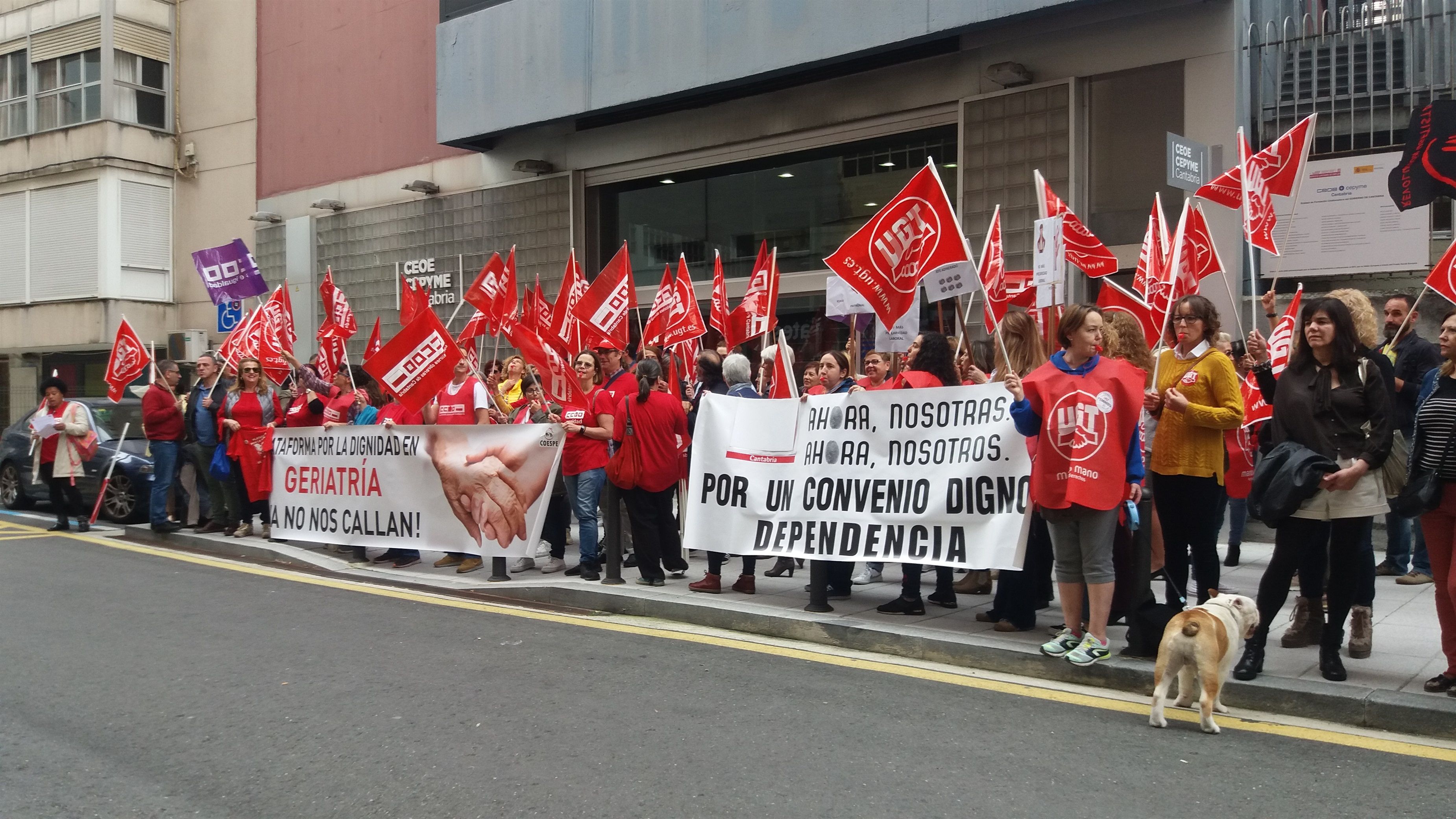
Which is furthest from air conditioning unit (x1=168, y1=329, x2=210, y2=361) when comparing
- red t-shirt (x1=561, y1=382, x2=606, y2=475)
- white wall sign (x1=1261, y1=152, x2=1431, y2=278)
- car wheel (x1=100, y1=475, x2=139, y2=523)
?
white wall sign (x1=1261, y1=152, x2=1431, y2=278)

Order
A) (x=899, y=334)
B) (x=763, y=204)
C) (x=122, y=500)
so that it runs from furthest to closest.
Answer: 1. (x=763, y=204)
2. (x=122, y=500)
3. (x=899, y=334)

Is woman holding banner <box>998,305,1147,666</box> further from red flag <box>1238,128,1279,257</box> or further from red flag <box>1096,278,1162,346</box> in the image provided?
red flag <box>1096,278,1162,346</box>

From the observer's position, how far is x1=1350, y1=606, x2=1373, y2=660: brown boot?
19.6 feet

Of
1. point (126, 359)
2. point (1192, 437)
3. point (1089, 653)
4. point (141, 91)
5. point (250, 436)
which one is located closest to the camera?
point (1089, 653)

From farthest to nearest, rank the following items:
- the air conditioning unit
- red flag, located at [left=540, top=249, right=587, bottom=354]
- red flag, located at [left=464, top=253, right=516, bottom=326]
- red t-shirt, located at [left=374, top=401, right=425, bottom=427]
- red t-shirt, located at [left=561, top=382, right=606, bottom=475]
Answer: the air conditioning unit < red flag, located at [left=464, top=253, right=516, bottom=326] < red flag, located at [left=540, top=249, right=587, bottom=354] < red t-shirt, located at [left=374, top=401, right=425, bottom=427] < red t-shirt, located at [left=561, top=382, right=606, bottom=475]

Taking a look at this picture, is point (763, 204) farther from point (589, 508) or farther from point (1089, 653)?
point (1089, 653)

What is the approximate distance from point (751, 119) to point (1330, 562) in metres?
11.6

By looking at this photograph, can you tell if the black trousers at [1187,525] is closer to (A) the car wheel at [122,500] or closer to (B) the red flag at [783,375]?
(B) the red flag at [783,375]

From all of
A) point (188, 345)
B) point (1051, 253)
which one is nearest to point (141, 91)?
point (188, 345)

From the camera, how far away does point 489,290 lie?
12523 millimetres

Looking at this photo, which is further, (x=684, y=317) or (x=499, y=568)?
(x=684, y=317)

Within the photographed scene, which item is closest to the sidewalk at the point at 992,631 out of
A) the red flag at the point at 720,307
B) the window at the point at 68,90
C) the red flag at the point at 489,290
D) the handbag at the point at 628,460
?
the handbag at the point at 628,460

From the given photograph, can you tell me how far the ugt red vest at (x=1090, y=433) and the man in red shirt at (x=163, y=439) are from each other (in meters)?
9.74

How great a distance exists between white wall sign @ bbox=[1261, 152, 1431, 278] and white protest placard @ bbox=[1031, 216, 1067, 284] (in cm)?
507
